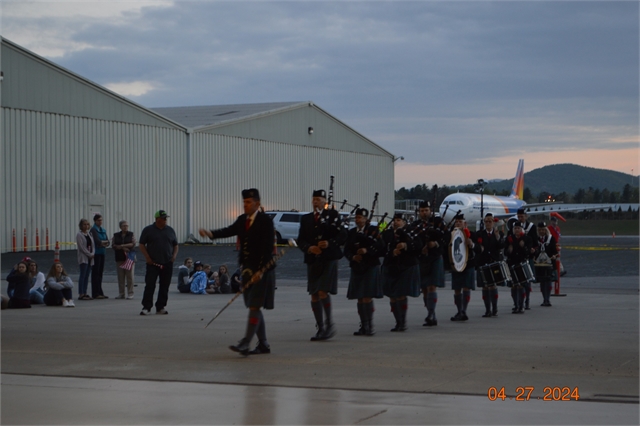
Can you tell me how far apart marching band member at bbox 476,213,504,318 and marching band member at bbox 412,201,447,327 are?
1596mm

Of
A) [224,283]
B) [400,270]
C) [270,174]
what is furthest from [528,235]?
[270,174]

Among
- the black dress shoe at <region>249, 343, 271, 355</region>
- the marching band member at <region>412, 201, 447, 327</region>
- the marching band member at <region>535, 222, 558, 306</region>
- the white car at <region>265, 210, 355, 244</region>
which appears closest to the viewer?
the black dress shoe at <region>249, 343, 271, 355</region>

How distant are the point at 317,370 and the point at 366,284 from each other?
10.6ft

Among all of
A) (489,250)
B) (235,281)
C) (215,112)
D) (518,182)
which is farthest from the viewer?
(518,182)

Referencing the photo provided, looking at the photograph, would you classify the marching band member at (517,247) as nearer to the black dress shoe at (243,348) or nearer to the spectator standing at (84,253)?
the black dress shoe at (243,348)

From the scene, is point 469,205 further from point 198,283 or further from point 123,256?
point 123,256

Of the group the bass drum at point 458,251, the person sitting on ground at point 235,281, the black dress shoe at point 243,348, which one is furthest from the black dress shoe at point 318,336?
the person sitting on ground at point 235,281

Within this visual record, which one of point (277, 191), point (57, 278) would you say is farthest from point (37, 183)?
point (57, 278)

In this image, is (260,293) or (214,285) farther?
(214,285)

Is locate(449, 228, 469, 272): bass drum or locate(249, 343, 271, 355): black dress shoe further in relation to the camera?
locate(449, 228, 469, 272): bass drum

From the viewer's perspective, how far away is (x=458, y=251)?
13578 mm
